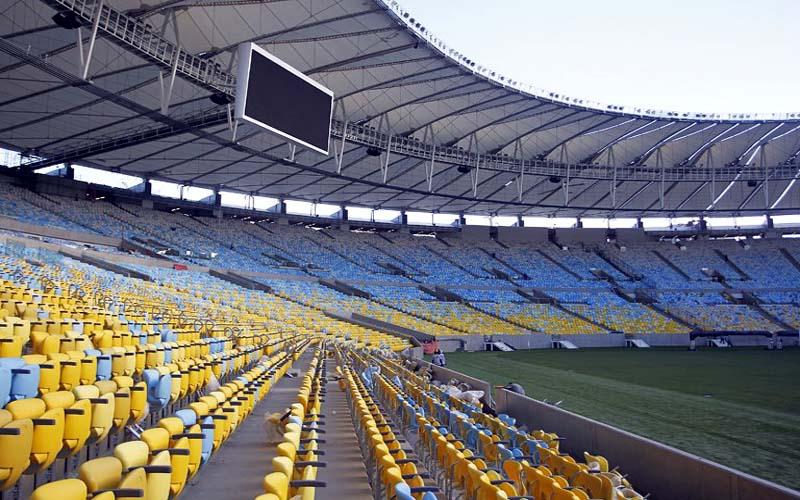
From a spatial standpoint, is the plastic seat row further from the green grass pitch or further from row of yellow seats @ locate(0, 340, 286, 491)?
the green grass pitch

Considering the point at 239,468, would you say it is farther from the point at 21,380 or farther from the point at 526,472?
the point at 526,472

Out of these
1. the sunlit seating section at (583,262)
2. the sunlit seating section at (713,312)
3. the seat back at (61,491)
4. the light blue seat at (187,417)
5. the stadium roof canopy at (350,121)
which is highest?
the stadium roof canopy at (350,121)

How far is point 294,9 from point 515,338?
24227 mm

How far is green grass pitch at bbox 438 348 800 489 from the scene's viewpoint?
10.2 meters

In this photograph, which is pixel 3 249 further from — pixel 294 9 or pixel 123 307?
pixel 294 9

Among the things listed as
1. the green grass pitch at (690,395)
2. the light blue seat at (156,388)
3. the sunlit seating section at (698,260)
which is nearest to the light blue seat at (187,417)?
the light blue seat at (156,388)

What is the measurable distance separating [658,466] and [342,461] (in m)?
3.60

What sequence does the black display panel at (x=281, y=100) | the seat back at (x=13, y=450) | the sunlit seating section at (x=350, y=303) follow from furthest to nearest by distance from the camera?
the sunlit seating section at (x=350, y=303) < the black display panel at (x=281, y=100) < the seat back at (x=13, y=450)

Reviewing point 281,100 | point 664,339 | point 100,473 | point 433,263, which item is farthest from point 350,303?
point 100,473

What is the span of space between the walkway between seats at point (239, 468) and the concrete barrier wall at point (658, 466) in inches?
152

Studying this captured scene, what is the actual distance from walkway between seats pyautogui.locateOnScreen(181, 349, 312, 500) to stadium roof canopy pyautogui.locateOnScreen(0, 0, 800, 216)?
46.9 ft

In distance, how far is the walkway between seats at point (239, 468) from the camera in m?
5.11

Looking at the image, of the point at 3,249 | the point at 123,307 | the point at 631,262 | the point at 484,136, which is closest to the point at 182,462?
the point at 123,307

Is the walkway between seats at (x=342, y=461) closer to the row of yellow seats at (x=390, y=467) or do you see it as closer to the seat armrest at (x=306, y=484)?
the row of yellow seats at (x=390, y=467)
